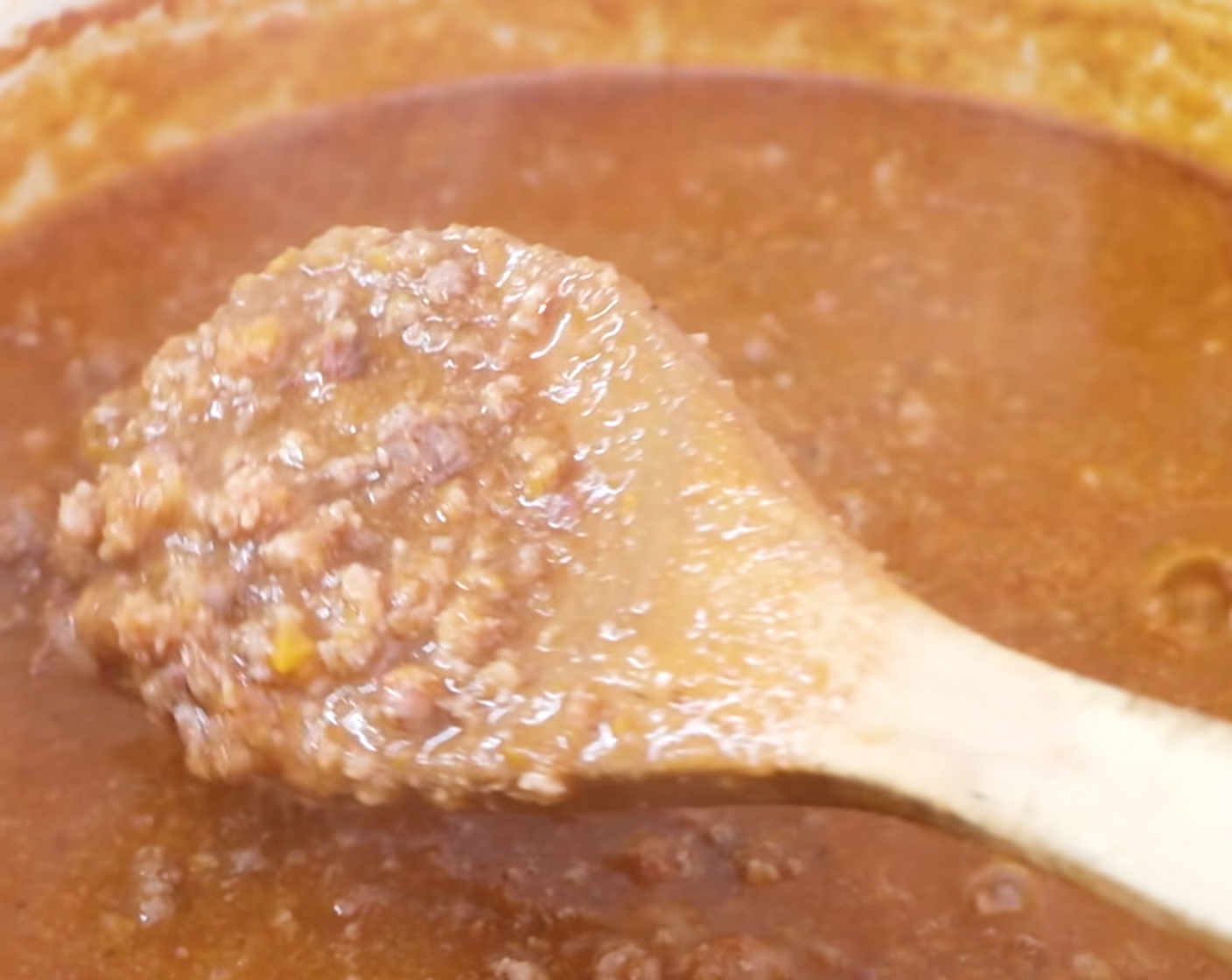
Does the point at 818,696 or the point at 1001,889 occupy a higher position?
the point at 818,696

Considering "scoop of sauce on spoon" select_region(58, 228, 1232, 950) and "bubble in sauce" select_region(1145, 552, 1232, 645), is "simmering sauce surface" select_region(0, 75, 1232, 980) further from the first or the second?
"scoop of sauce on spoon" select_region(58, 228, 1232, 950)

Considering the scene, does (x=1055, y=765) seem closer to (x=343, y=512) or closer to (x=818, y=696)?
(x=818, y=696)

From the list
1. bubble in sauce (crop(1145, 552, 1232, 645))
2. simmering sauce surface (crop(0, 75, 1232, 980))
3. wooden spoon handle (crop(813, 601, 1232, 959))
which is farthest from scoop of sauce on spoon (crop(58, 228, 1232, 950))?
bubble in sauce (crop(1145, 552, 1232, 645))

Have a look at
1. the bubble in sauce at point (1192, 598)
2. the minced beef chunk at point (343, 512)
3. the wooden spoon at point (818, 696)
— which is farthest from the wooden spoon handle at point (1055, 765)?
the bubble in sauce at point (1192, 598)

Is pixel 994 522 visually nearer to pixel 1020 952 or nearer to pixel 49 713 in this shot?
pixel 1020 952

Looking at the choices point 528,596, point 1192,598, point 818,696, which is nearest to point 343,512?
point 528,596

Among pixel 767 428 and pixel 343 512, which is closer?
pixel 343 512

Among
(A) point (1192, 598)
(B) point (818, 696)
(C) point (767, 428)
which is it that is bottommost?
(A) point (1192, 598)
